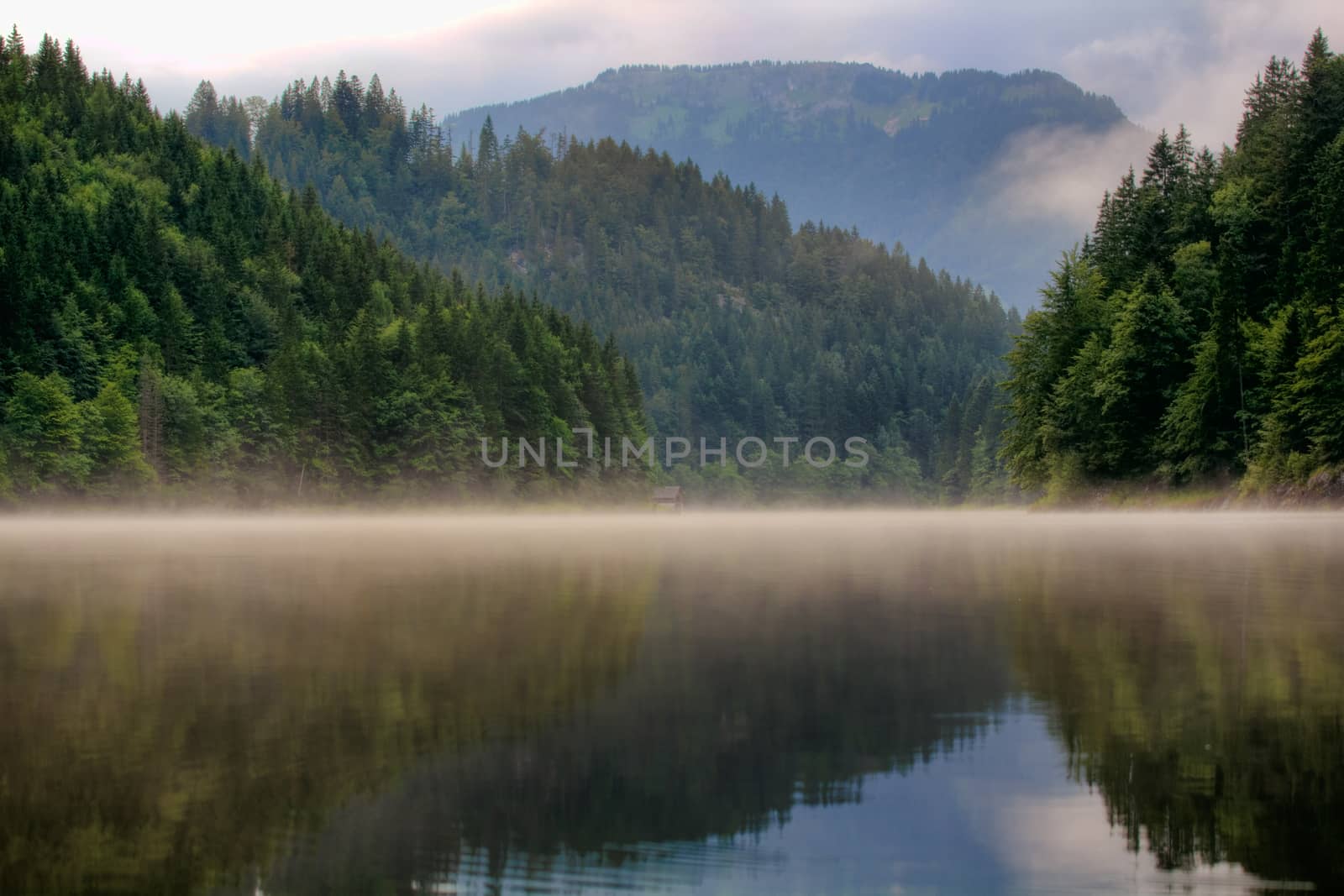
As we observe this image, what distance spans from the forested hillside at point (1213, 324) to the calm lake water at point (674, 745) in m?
39.6

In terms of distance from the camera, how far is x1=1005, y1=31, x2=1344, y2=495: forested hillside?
5862cm

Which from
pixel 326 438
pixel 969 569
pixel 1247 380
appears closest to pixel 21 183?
pixel 326 438

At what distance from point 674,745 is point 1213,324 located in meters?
60.4

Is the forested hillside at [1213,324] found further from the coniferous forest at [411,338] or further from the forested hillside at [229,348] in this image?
the forested hillside at [229,348]

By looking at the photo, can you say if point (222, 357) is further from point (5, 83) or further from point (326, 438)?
point (5, 83)

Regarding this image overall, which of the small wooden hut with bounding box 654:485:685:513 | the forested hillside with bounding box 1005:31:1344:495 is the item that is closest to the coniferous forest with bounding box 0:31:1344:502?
the forested hillside with bounding box 1005:31:1344:495

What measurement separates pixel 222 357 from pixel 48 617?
4006 inches

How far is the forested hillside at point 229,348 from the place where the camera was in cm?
9706

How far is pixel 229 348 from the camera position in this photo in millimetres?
119250

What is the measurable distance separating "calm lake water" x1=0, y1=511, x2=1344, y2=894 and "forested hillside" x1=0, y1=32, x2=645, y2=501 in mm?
79077

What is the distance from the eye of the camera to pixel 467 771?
939 cm

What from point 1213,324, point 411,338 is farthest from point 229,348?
point 1213,324

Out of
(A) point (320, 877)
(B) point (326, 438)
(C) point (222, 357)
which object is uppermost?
(C) point (222, 357)

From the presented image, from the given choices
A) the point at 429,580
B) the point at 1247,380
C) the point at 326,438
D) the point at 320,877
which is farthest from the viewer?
the point at 326,438
